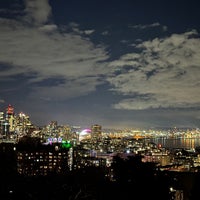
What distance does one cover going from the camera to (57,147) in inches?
1746

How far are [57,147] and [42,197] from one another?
104 feet

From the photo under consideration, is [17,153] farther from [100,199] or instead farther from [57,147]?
[100,199]

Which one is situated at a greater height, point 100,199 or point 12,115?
point 12,115

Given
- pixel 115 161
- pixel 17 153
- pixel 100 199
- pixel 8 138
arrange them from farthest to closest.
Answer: pixel 8 138, pixel 17 153, pixel 100 199, pixel 115 161

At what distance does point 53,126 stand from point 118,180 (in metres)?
82.8

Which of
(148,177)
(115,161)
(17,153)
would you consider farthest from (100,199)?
(17,153)

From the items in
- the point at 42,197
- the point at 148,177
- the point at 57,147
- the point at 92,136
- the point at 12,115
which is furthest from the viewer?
the point at 92,136

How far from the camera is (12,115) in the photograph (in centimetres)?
7762

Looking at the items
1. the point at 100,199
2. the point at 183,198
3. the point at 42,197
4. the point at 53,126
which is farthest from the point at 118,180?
the point at 53,126

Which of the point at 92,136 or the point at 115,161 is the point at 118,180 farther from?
the point at 92,136

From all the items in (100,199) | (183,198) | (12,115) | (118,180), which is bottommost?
(183,198)

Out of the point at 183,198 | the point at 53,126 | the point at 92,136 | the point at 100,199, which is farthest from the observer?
the point at 92,136

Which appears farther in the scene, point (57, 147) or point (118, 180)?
point (57, 147)

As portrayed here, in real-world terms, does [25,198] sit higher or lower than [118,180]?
lower
